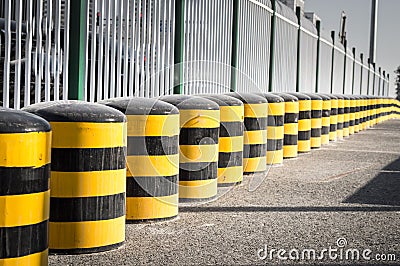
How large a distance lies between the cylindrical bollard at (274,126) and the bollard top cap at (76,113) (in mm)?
6210

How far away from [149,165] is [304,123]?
8143 mm

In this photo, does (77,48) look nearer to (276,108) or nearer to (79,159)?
(79,159)

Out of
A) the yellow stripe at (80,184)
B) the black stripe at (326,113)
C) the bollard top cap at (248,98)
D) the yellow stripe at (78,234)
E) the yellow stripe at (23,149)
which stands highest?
the bollard top cap at (248,98)

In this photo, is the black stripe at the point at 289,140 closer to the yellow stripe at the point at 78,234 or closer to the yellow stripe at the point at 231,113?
the yellow stripe at the point at 231,113

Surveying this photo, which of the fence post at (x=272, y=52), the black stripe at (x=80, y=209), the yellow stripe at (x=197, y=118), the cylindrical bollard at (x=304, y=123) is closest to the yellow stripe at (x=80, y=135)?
the black stripe at (x=80, y=209)

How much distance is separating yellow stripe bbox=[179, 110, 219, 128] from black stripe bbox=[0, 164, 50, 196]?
3.45m

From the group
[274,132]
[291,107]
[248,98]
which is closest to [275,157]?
[274,132]

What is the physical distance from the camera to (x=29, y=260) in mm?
5180

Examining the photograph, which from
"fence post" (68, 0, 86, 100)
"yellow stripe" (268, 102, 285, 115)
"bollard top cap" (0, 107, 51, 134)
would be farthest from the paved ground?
"fence post" (68, 0, 86, 100)

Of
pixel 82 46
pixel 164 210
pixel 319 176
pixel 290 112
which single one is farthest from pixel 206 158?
pixel 290 112

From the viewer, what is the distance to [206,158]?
29.0ft

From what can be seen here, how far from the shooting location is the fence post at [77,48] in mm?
7516

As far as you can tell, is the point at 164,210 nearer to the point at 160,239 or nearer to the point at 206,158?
the point at 160,239

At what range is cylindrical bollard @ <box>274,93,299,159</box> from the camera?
13.8 metres
